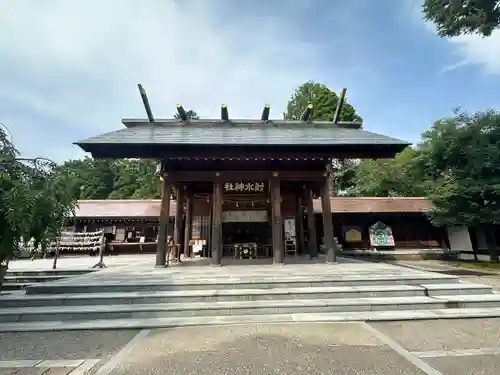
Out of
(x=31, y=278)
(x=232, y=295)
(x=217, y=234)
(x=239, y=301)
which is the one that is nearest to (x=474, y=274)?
(x=217, y=234)

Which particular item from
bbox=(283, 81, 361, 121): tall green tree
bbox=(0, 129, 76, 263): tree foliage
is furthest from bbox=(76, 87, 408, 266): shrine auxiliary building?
bbox=(283, 81, 361, 121): tall green tree

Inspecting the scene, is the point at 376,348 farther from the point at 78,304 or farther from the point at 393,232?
the point at 393,232

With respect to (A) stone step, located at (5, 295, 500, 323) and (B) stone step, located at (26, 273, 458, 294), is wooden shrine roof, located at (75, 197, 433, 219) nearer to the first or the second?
(B) stone step, located at (26, 273, 458, 294)

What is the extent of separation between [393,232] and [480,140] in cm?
679

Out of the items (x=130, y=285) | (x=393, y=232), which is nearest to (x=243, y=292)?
(x=130, y=285)

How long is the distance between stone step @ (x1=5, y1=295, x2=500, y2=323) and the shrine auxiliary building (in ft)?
11.2

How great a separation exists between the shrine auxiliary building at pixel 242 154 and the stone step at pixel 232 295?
3073 mm

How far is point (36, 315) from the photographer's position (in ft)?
14.4

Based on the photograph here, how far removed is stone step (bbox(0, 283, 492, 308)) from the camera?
15.6 feet

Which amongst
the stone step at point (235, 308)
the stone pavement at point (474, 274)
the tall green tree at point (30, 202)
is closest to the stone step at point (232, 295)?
the stone step at point (235, 308)

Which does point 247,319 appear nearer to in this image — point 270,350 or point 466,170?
point 270,350

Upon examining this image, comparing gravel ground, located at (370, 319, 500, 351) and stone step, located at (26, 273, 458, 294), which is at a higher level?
stone step, located at (26, 273, 458, 294)

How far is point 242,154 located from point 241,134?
3.92 feet

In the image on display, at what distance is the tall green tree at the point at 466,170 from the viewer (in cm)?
1143
